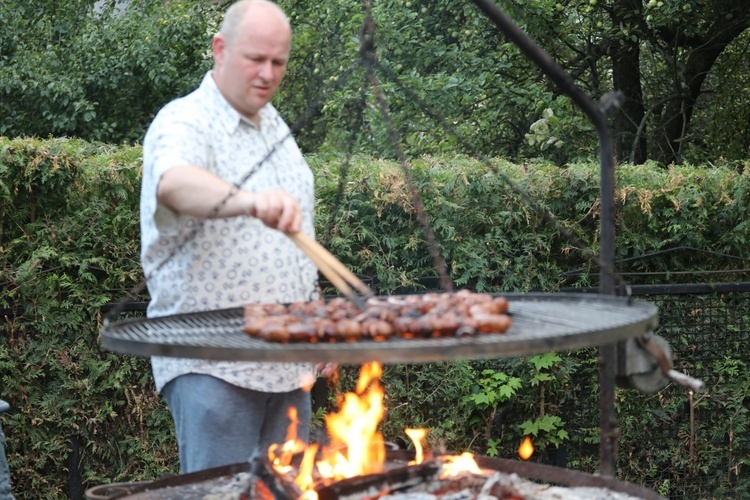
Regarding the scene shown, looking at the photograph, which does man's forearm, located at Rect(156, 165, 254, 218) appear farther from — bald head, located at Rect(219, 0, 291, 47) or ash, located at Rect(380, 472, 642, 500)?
ash, located at Rect(380, 472, 642, 500)

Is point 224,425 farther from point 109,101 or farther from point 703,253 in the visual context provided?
point 109,101

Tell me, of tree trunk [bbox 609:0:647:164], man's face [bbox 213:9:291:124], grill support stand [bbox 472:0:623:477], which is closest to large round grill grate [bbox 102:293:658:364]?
grill support stand [bbox 472:0:623:477]

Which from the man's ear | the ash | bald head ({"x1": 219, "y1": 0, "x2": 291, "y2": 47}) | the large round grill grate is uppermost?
bald head ({"x1": 219, "y1": 0, "x2": 291, "y2": 47})

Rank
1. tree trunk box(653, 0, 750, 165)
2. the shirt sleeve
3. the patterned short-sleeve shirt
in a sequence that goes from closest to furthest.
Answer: the shirt sleeve
the patterned short-sleeve shirt
tree trunk box(653, 0, 750, 165)

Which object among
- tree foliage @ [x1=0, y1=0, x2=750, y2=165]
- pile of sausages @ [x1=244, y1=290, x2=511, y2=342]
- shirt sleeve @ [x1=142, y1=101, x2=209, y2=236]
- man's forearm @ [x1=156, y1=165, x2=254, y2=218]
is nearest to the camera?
pile of sausages @ [x1=244, y1=290, x2=511, y2=342]

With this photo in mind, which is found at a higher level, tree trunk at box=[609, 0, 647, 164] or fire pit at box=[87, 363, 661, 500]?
tree trunk at box=[609, 0, 647, 164]

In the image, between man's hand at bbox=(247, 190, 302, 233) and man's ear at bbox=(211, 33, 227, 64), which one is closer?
man's hand at bbox=(247, 190, 302, 233)

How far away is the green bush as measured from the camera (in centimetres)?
469

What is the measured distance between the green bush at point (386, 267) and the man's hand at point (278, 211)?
2.62 m

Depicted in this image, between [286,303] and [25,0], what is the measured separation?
29.9 ft

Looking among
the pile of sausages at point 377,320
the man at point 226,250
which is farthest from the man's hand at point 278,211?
the man at point 226,250

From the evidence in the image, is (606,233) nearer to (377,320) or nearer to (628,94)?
(377,320)

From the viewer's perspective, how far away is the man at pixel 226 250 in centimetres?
274

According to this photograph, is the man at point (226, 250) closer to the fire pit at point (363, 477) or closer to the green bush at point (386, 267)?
the fire pit at point (363, 477)
